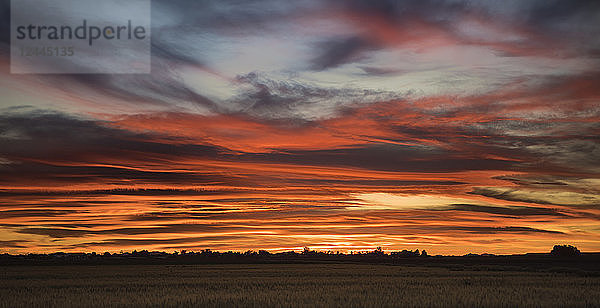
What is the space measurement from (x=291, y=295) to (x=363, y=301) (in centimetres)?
419

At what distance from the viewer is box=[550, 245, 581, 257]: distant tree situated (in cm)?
14105

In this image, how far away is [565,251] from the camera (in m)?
143

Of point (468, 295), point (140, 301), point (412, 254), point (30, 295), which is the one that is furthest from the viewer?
point (412, 254)

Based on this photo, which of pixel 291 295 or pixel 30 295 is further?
pixel 30 295

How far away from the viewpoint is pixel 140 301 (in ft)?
69.5

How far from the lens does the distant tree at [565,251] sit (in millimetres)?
141050

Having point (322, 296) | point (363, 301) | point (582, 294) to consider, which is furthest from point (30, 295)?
point (582, 294)

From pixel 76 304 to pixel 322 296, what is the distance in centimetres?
1079

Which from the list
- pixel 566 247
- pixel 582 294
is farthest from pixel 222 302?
pixel 566 247

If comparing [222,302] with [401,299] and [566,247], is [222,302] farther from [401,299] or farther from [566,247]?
[566,247]

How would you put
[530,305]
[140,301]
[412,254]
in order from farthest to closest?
1. [412,254]
2. [140,301]
3. [530,305]

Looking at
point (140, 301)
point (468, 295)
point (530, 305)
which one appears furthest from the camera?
point (468, 295)

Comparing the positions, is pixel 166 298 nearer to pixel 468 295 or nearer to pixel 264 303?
pixel 264 303

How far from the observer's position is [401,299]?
21.4 m
